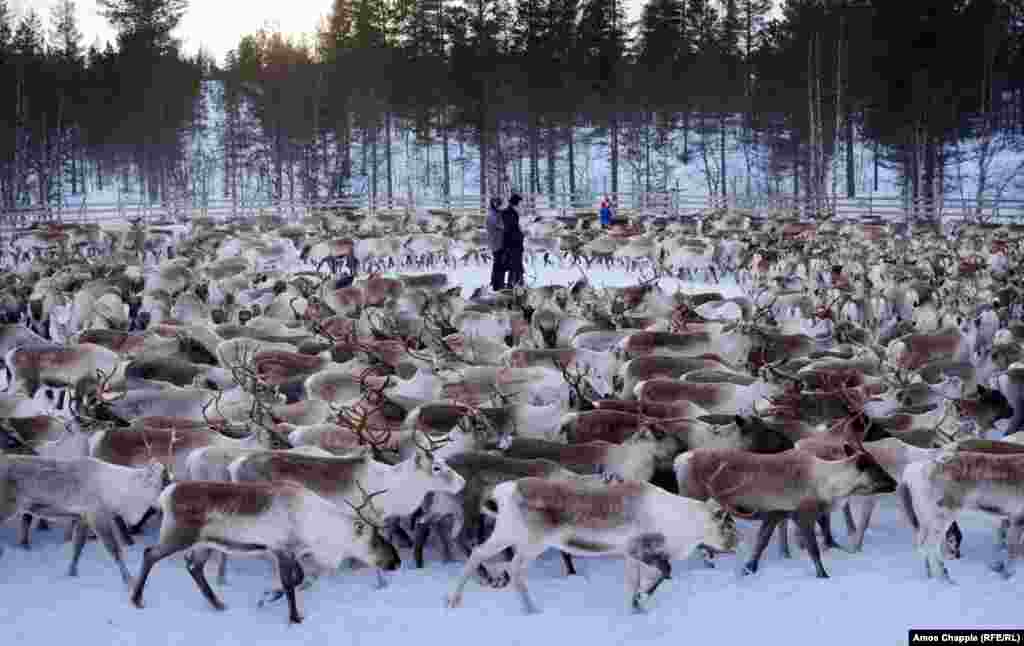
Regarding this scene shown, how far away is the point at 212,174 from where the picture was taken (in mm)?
52219

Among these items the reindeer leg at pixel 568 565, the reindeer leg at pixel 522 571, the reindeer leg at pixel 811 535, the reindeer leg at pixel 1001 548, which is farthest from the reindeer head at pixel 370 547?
the reindeer leg at pixel 1001 548

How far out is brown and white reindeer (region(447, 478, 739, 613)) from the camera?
4.98 m

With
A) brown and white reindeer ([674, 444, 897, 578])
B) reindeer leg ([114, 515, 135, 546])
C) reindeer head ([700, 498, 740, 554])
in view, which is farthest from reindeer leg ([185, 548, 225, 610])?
brown and white reindeer ([674, 444, 897, 578])

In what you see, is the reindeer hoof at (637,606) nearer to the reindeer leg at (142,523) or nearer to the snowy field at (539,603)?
the snowy field at (539,603)

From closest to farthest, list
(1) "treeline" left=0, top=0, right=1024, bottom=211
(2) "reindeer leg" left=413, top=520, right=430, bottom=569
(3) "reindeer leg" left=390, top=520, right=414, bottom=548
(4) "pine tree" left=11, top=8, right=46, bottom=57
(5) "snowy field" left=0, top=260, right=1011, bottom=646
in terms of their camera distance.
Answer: (5) "snowy field" left=0, top=260, right=1011, bottom=646 → (2) "reindeer leg" left=413, top=520, right=430, bottom=569 → (3) "reindeer leg" left=390, top=520, right=414, bottom=548 → (1) "treeline" left=0, top=0, right=1024, bottom=211 → (4) "pine tree" left=11, top=8, right=46, bottom=57

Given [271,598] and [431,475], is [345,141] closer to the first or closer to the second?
[431,475]

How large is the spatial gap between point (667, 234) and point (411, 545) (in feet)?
50.8

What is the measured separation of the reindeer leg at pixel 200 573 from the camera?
5.02 meters

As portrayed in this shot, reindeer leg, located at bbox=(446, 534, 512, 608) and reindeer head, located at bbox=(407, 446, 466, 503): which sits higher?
reindeer head, located at bbox=(407, 446, 466, 503)

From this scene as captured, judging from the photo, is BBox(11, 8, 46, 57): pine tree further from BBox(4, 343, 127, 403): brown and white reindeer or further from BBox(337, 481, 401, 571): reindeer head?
BBox(337, 481, 401, 571): reindeer head

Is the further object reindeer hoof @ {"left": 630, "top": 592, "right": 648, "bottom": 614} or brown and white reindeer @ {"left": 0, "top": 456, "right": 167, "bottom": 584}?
brown and white reindeer @ {"left": 0, "top": 456, "right": 167, "bottom": 584}

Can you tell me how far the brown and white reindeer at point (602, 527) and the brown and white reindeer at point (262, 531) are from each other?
606 mm

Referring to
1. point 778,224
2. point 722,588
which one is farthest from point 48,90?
point 722,588

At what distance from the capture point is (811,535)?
544cm
